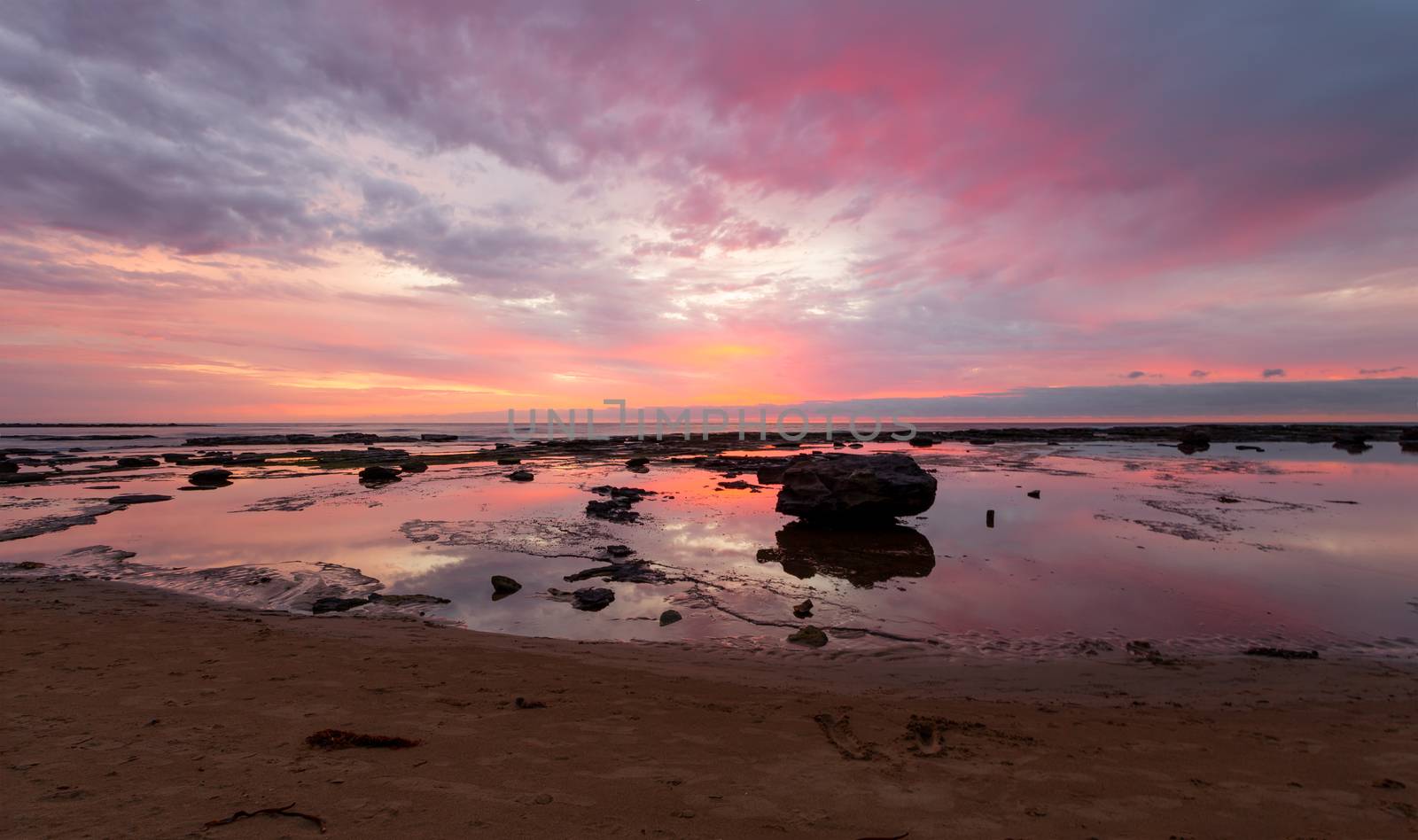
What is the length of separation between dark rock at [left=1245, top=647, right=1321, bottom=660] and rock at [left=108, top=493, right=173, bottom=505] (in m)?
41.0

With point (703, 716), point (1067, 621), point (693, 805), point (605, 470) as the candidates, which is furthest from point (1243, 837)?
point (605, 470)

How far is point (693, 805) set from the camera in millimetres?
4879

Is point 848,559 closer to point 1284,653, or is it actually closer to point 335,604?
point 1284,653

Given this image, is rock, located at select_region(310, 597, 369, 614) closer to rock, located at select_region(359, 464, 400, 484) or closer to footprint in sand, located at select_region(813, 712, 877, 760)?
footprint in sand, located at select_region(813, 712, 877, 760)

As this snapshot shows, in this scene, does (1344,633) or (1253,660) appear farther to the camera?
(1344,633)

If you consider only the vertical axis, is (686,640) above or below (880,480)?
below

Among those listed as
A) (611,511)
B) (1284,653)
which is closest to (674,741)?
(1284,653)

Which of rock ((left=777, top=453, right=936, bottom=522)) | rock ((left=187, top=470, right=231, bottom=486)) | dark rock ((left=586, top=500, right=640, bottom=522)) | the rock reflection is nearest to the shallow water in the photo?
the rock reflection

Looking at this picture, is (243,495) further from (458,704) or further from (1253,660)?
(1253,660)

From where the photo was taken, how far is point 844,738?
20.9 feet

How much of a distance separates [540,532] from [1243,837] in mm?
18779

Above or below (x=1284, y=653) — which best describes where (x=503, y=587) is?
above

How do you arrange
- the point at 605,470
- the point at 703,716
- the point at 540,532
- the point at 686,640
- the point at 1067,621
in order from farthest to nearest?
the point at 605,470, the point at 540,532, the point at 1067,621, the point at 686,640, the point at 703,716

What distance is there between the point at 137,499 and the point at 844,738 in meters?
37.1
